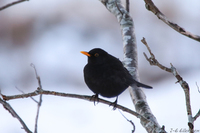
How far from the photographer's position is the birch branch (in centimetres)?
316

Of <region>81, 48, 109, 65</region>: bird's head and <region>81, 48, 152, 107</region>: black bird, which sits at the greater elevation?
<region>81, 48, 109, 65</region>: bird's head

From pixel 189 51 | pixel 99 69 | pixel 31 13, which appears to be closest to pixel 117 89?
pixel 99 69

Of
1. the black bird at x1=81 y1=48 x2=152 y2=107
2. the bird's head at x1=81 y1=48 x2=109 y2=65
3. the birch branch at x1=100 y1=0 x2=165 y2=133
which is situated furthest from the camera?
the bird's head at x1=81 y1=48 x2=109 y2=65

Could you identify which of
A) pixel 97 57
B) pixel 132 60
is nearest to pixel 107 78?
pixel 97 57

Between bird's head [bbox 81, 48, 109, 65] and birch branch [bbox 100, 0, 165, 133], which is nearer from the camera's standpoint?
birch branch [bbox 100, 0, 165, 133]

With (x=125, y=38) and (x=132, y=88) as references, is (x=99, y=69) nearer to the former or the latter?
(x=132, y=88)

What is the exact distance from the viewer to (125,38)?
15.5ft

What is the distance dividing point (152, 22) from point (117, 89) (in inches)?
248

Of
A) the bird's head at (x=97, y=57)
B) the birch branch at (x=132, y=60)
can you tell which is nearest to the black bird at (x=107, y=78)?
the bird's head at (x=97, y=57)

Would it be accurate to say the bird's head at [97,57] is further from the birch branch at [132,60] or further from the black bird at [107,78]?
the birch branch at [132,60]

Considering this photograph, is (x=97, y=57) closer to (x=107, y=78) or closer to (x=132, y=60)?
(x=107, y=78)

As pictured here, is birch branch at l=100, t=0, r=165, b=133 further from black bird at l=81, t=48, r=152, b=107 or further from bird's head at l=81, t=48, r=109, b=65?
bird's head at l=81, t=48, r=109, b=65

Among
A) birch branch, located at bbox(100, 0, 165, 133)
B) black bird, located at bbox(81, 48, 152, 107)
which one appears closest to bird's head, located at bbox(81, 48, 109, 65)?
black bird, located at bbox(81, 48, 152, 107)

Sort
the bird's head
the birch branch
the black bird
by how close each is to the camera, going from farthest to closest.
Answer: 1. the bird's head
2. the black bird
3. the birch branch
